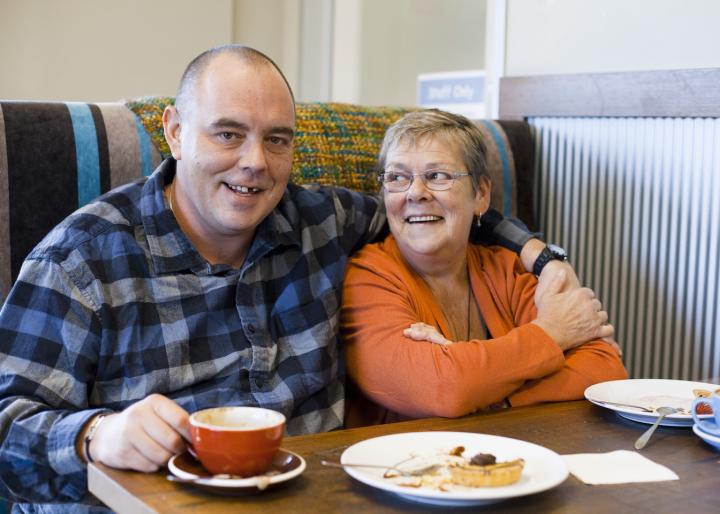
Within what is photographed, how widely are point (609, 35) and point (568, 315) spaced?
3.53 ft

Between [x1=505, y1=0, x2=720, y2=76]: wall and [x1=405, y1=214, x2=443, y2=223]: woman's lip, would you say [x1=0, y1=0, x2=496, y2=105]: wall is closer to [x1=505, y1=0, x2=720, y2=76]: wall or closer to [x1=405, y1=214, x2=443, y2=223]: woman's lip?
[x1=505, y1=0, x2=720, y2=76]: wall

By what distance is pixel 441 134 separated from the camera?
6.21 ft

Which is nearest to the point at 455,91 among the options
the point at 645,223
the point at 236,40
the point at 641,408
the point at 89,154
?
the point at 645,223

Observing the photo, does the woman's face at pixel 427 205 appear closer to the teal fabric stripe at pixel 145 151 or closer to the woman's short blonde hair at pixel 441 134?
the woman's short blonde hair at pixel 441 134

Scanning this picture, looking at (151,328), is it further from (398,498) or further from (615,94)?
(615,94)

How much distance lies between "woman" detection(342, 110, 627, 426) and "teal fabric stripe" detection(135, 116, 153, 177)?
1.47ft

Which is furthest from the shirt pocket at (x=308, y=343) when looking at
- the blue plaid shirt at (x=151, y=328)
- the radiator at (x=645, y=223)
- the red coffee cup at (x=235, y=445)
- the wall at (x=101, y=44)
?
the wall at (x=101, y=44)

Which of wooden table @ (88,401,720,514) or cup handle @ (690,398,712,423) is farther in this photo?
cup handle @ (690,398,712,423)

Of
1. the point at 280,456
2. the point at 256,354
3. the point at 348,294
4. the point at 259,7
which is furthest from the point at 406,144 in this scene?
the point at 259,7

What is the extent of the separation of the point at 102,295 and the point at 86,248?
80 millimetres

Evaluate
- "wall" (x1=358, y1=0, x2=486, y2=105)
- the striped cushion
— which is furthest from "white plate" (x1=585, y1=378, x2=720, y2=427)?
"wall" (x1=358, y1=0, x2=486, y2=105)

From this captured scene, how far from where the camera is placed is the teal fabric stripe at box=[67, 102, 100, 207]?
180 centimetres

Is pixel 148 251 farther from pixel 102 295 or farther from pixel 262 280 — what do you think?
pixel 262 280

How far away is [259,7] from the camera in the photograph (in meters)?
4.79
